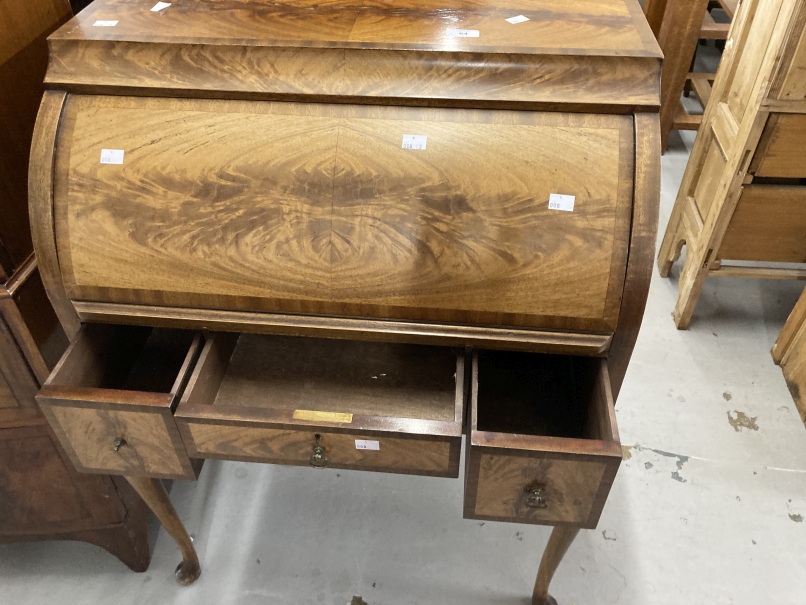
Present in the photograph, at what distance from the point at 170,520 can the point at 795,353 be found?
1.85 metres

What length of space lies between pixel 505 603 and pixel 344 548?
16.3 inches

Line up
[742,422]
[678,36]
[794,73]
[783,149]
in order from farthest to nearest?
[678,36]
[742,422]
[783,149]
[794,73]

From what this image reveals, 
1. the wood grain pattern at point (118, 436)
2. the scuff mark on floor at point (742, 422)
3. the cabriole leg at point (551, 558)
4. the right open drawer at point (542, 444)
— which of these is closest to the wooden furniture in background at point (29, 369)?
the wood grain pattern at point (118, 436)

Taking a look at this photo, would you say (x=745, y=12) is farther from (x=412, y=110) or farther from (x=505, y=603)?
(x=505, y=603)

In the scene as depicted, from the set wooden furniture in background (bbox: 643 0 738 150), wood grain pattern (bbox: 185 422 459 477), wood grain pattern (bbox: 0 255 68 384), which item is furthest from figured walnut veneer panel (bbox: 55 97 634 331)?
wooden furniture in background (bbox: 643 0 738 150)

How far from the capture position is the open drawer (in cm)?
101

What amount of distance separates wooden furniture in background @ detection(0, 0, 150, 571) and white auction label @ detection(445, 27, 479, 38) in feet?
2.61

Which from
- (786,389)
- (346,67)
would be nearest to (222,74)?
(346,67)

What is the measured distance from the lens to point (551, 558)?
4.22 feet

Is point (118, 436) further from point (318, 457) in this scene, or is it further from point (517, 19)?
point (517, 19)

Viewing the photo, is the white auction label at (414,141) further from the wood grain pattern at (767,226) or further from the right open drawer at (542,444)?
the wood grain pattern at (767,226)

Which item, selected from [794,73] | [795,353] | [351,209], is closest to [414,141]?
[351,209]

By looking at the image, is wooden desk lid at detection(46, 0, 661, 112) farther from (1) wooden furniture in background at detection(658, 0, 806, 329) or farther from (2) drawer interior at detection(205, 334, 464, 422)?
(1) wooden furniture in background at detection(658, 0, 806, 329)

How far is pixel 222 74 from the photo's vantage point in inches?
42.3
